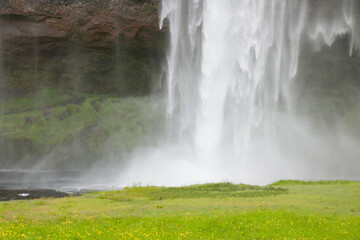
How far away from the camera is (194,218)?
16.4m

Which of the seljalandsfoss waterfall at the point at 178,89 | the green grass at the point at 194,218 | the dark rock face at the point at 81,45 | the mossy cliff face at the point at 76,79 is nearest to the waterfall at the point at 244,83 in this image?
the seljalandsfoss waterfall at the point at 178,89

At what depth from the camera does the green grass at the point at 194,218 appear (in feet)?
48.6

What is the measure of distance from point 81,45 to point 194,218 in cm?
5360

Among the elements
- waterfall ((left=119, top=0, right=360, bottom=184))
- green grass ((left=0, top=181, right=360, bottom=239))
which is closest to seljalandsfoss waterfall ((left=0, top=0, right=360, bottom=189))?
waterfall ((left=119, top=0, right=360, bottom=184))

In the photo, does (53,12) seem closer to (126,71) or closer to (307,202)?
(126,71)

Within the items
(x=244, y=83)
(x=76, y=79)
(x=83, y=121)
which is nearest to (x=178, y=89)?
(x=244, y=83)

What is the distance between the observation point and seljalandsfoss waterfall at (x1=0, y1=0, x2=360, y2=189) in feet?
177

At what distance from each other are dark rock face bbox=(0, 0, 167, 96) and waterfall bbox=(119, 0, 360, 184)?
483 cm

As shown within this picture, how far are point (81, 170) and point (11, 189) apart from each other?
21552 mm

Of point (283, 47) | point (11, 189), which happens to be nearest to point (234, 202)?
point (11, 189)

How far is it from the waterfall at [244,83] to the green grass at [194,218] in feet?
83.2

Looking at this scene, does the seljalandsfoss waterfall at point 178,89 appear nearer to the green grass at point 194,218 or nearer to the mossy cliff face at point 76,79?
the mossy cliff face at point 76,79

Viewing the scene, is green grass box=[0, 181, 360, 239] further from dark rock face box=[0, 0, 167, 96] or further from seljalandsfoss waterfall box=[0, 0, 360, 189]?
dark rock face box=[0, 0, 167, 96]

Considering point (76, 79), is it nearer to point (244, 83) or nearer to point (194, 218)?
Result: point (244, 83)
